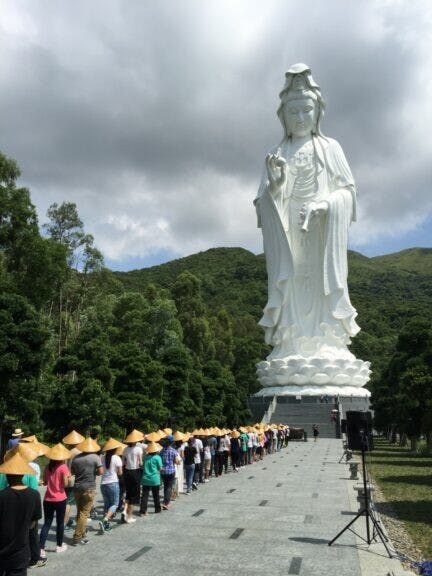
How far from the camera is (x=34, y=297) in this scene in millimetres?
21656

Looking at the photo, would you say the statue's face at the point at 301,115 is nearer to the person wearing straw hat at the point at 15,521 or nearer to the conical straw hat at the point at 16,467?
the conical straw hat at the point at 16,467

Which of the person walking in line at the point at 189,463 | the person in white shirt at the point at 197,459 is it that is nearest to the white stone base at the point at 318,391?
the person in white shirt at the point at 197,459

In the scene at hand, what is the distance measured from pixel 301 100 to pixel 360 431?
30698 mm

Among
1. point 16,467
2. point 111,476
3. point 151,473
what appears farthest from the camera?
point 151,473

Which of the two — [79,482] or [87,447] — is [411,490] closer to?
[87,447]

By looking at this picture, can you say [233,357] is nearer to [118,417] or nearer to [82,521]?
[118,417]

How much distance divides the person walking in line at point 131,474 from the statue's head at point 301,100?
1170 inches

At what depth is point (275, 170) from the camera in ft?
112

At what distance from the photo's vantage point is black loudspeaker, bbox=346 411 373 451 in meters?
7.78

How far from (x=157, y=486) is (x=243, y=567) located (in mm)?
3314

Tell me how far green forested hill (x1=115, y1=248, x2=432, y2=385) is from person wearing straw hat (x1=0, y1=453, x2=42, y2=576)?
44769mm

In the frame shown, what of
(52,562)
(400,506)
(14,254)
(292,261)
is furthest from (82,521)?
(292,261)

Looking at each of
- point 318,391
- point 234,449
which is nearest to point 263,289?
point 318,391

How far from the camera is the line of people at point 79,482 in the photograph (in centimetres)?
436
